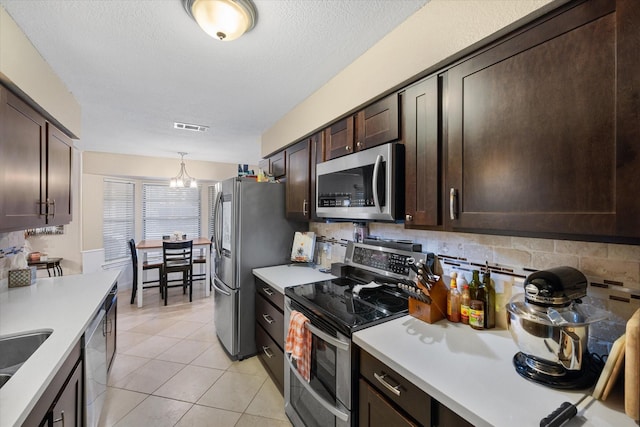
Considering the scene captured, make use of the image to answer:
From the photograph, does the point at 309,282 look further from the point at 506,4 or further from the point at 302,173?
the point at 506,4

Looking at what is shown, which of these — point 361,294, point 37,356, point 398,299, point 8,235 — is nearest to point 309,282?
point 361,294

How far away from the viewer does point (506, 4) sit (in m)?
1.02

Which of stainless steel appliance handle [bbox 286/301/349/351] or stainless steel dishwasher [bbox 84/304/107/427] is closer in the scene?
stainless steel appliance handle [bbox 286/301/349/351]

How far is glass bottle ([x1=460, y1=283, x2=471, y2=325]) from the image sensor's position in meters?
1.34

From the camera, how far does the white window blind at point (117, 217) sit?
4.76 m

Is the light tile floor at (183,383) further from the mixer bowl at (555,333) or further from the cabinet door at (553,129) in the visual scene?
the cabinet door at (553,129)

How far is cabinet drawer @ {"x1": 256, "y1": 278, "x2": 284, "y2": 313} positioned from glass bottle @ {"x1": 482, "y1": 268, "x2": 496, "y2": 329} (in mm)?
1317

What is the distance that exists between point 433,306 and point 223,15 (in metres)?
1.79

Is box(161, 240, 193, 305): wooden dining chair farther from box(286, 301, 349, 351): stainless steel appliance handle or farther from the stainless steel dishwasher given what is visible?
box(286, 301, 349, 351): stainless steel appliance handle

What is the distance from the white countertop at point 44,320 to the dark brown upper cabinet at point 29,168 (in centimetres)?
50

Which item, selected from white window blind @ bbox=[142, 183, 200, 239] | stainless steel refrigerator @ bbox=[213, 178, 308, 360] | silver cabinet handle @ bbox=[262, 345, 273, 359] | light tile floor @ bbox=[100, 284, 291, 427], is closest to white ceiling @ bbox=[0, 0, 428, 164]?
stainless steel refrigerator @ bbox=[213, 178, 308, 360]

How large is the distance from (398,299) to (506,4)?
149 centimetres

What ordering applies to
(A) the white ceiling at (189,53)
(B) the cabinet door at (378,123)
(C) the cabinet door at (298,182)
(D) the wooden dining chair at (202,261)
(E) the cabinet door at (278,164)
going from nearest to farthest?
(A) the white ceiling at (189,53)
(B) the cabinet door at (378,123)
(C) the cabinet door at (298,182)
(E) the cabinet door at (278,164)
(D) the wooden dining chair at (202,261)

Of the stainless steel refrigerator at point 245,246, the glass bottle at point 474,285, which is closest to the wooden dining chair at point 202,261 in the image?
the stainless steel refrigerator at point 245,246
